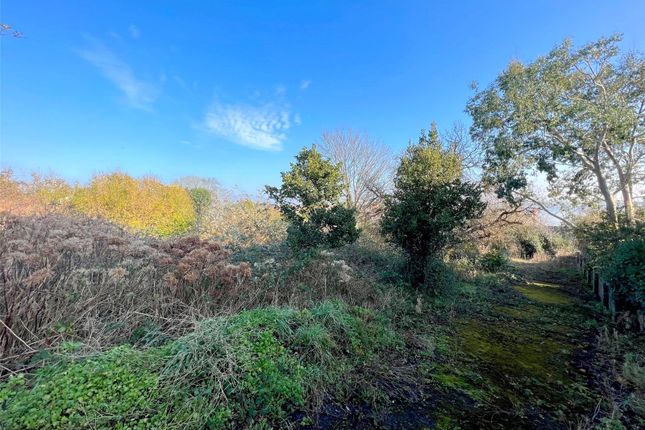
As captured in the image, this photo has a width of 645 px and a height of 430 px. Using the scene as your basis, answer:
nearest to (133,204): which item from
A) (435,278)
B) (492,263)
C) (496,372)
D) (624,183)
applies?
(435,278)

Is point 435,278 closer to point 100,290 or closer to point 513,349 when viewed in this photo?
point 513,349

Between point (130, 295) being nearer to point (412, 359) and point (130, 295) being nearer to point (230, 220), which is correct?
point (412, 359)

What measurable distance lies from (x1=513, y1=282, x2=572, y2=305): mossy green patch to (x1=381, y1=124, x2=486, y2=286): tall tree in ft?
10.9

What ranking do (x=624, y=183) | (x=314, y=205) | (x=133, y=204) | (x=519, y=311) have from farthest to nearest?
(x=133, y=204), (x=624, y=183), (x=314, y=205), (x=519, y=311)

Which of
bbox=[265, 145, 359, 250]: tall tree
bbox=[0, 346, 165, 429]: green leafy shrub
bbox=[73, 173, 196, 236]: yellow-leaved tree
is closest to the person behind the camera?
bbox=[0, 346, 165, 429]: green leafy shrub

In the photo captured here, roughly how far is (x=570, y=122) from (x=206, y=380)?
473 inches

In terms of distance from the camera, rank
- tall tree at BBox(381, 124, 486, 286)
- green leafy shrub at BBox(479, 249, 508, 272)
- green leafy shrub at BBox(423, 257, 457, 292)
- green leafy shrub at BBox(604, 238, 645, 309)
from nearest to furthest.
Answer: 1. green leafy shrub at BBox(604, 238, 645, 309)
2. tall tree at BBox(381, 124, 486, 286)
3. green leafy shrub at BBox(423, 257, 457, 292)
4. green leafy shrub at BBox(479, 249, 508, 272)

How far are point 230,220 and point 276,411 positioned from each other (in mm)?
8901

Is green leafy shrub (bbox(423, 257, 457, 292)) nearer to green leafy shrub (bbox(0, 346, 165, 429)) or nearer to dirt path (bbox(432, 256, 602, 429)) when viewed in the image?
dirt path (bbox(432, 256, 602, 429))

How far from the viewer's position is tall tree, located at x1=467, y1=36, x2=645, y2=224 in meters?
8.49

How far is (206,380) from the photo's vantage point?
228cm

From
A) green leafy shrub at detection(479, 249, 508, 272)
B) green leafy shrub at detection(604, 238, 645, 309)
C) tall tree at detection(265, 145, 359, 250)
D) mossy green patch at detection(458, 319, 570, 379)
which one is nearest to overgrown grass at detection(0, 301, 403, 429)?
mossy green patch at detection(458, 319, 570, 379)

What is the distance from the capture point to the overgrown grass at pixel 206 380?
1.86m

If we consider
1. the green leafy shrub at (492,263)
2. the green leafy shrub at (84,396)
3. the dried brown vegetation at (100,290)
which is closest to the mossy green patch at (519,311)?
the green leafy shrub at (492,263)
